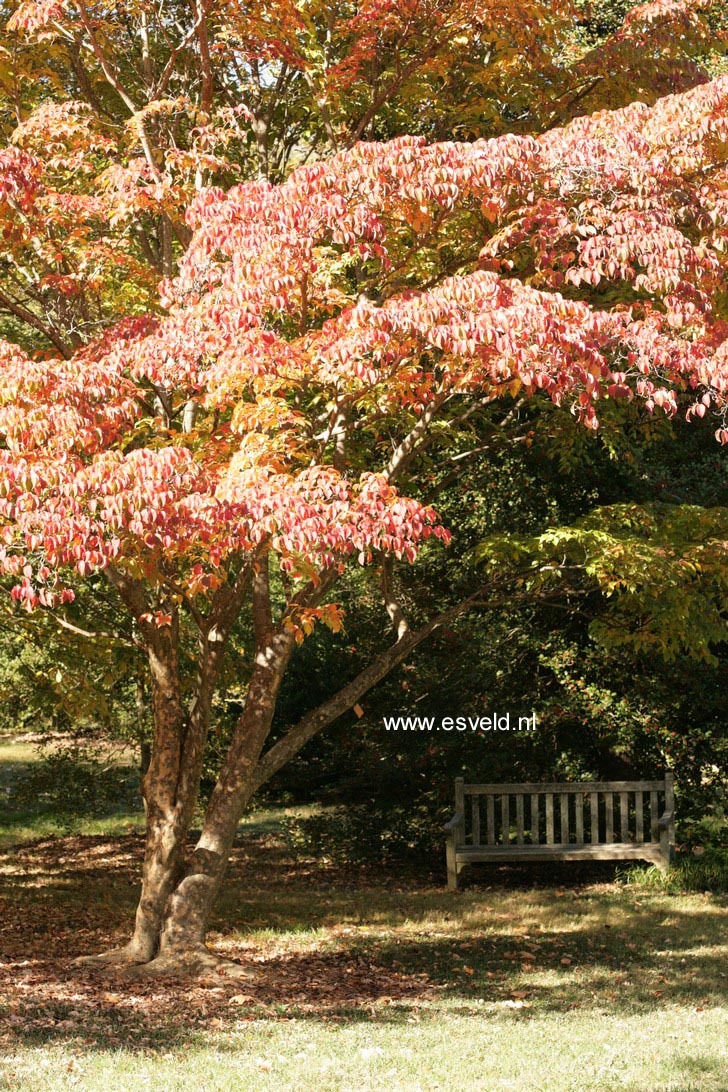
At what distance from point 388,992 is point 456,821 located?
3.69m

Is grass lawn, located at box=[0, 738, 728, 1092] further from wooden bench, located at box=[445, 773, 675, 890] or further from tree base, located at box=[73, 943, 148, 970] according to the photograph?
wooden bench, located at box=[445, 773, 675, 890]

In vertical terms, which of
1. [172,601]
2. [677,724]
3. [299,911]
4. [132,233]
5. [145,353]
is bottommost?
[299,911]

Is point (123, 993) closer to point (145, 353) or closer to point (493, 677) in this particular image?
point (145, 353)

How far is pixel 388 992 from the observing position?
6965mm

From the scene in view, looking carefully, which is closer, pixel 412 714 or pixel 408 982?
pixel 408 982

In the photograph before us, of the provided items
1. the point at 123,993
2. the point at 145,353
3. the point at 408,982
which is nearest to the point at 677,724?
the point at 408,982

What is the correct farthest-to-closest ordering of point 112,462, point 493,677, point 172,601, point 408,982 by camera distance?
point 493,677 < point 172,601 < point 408,982 < point 112,462

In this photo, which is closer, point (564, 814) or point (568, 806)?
point (564, 814)

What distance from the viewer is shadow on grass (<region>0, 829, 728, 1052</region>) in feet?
20.6

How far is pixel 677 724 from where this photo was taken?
11.1m

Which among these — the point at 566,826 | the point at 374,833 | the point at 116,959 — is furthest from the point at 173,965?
the point at 374,833

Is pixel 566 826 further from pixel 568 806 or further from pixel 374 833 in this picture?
pixel 374 833

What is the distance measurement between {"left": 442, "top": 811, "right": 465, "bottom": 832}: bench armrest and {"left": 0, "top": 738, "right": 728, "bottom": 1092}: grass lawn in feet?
2.11

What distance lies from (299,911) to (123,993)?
3344 mm
